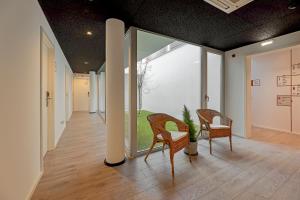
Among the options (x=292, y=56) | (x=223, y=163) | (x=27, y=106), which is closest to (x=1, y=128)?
(x=27, y=106)

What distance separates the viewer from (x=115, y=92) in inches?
92.7

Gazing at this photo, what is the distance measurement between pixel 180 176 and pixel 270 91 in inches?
183

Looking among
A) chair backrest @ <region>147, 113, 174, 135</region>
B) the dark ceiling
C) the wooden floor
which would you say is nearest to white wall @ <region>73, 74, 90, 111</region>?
the dark ceiling

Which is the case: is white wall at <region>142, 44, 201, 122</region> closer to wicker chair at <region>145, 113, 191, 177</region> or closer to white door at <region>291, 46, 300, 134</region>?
wicker chair at <region>145, 113, 191, 177</region>

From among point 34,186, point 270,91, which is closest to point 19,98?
point 34,186

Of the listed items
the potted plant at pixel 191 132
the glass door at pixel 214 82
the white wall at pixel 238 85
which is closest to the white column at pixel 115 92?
the potted plant at pixel 191 132

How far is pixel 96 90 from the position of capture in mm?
8508

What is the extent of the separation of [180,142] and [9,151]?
6.54ft

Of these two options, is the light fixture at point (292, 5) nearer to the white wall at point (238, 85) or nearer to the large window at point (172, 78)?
the white wall at point (238, 85)

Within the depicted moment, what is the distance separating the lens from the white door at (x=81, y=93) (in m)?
9.66

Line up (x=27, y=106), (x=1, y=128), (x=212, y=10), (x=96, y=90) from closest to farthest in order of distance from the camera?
(x=1, y=128)
(x=27, y=106)
(x=212, y=10)
(x=96, y=90)

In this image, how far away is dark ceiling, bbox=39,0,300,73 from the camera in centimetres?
211

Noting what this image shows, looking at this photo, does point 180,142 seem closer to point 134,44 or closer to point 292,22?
point 134,44

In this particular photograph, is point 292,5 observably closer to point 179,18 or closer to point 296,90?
point 179,18
